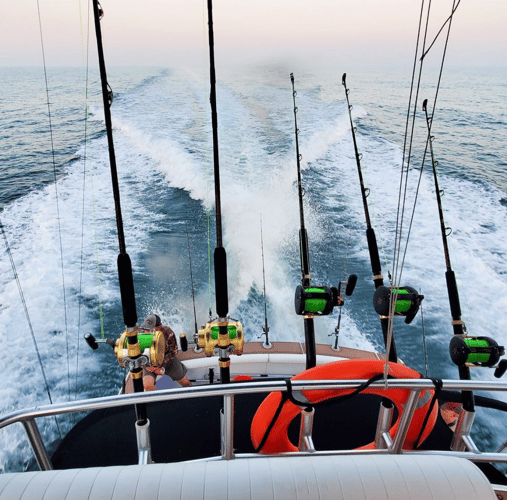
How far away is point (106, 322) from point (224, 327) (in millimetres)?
3276

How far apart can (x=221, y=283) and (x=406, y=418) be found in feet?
3.66

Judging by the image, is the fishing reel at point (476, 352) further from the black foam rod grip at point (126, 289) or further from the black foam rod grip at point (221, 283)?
the black foam rod grip at point (126, 289)

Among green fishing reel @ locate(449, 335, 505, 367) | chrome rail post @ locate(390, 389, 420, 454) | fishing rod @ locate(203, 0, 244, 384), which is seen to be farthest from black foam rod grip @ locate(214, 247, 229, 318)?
green fishing reel @ locate(449, 335, 505, 367)

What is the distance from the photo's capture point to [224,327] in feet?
6.43

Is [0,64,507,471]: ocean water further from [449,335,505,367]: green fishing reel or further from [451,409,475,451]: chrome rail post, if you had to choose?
[451,409,475,451]: chrome rail post

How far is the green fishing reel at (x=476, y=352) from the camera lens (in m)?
2.07

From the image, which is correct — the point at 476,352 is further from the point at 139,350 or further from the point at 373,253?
the point at 139,350

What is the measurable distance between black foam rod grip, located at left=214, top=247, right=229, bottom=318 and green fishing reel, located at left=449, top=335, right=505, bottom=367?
126 centimetres

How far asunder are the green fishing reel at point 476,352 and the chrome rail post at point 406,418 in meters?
0.97

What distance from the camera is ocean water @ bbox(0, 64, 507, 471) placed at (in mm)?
4656

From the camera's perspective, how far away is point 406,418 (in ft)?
4.16

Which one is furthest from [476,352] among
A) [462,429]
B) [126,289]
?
[126,289]

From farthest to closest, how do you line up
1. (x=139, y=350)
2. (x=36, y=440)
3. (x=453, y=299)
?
(x=453, y=299) < (x=139, y=350) < (x=36, y=440)

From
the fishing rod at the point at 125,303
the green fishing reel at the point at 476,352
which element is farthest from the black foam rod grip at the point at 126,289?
the green fishing reel at the point at 476,352
